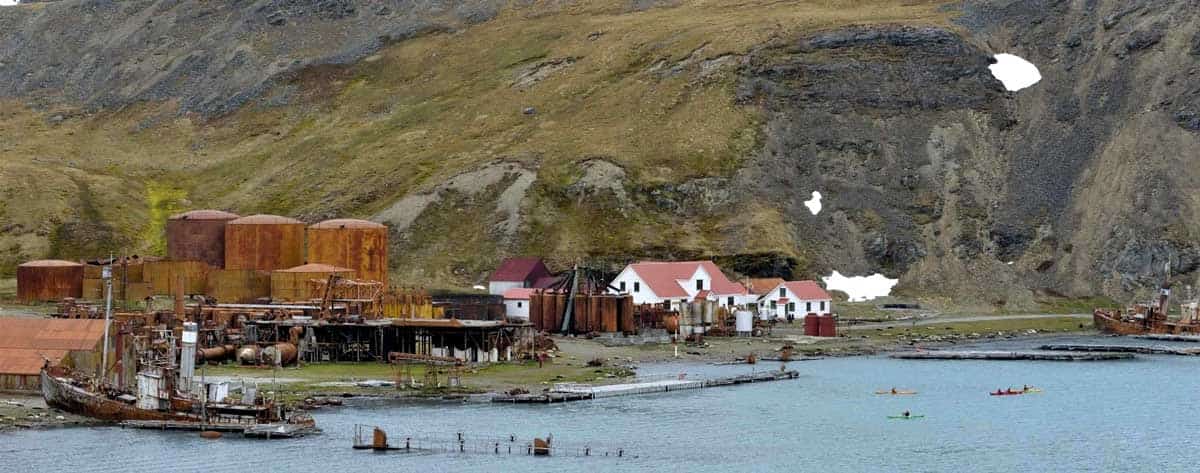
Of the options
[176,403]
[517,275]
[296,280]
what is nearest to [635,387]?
[176,403]

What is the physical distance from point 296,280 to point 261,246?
1193cm

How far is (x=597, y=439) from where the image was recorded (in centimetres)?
7994

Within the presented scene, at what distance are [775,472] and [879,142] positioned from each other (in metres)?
110

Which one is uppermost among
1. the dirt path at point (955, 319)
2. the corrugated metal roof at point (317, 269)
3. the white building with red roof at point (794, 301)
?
the corrugated metal roof at point (317, 269)

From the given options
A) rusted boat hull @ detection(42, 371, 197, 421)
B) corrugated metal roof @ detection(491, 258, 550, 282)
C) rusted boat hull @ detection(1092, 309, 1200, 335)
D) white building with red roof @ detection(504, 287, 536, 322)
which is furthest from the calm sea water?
corrugated metal roof @ detection(491, 258, 550, 282)

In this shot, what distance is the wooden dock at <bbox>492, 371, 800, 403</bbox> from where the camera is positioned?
9194cm

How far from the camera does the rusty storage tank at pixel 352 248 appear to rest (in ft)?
441

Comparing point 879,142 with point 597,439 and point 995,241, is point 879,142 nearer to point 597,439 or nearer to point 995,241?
point 995,241

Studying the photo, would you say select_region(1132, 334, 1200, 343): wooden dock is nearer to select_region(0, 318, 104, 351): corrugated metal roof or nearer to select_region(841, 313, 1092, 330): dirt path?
select_region(841, 313, 1092, 330): dirt path

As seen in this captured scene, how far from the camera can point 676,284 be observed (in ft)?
471

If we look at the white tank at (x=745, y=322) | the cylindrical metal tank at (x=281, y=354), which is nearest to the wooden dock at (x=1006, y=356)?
the white tank at (x=745, y=322)

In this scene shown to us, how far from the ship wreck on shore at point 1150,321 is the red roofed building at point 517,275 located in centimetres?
4286

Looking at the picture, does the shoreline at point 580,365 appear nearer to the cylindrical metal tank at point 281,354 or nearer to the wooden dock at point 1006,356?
the cylindrical metal tank at point 281,354

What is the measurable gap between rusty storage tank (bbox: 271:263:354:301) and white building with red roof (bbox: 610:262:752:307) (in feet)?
74.8
